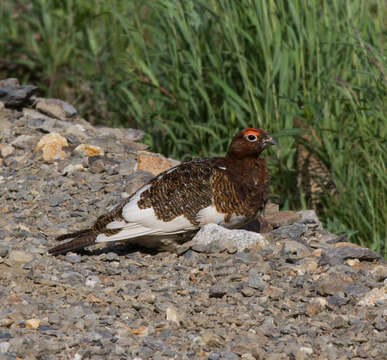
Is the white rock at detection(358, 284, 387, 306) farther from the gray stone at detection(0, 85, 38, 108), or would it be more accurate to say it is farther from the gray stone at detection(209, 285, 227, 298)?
the gray stone at detection(0, 85, 38, 108)

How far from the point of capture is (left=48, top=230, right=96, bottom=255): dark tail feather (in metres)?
3.86

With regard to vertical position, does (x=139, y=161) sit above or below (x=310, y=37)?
below

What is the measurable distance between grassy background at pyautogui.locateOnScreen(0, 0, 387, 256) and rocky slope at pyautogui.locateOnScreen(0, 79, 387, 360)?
435 mm

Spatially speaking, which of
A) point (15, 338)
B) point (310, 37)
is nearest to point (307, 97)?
point (310, 37)

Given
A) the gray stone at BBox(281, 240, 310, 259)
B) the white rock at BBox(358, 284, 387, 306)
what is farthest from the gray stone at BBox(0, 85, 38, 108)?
the white rock at BBox(358, 284, 387, 306)

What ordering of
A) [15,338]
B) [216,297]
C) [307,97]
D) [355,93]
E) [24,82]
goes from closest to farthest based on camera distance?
[15,338] → [216,297] → [355,93] → [307,97] → [24,82]

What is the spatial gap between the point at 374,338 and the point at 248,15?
2.55 metres

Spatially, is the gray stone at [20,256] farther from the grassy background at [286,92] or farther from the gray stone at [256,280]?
the grassy background at [286,92]

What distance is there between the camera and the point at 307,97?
498 cm

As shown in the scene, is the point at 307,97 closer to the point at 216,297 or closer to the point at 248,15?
the point at 248,15

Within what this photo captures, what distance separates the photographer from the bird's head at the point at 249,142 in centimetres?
418

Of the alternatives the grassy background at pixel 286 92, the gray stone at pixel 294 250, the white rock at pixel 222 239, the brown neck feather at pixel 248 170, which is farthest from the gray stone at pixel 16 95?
the gray stone at pixel 294 250

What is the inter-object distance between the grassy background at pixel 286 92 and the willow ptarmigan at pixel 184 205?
2.03 feet

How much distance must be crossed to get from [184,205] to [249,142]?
0.52m
